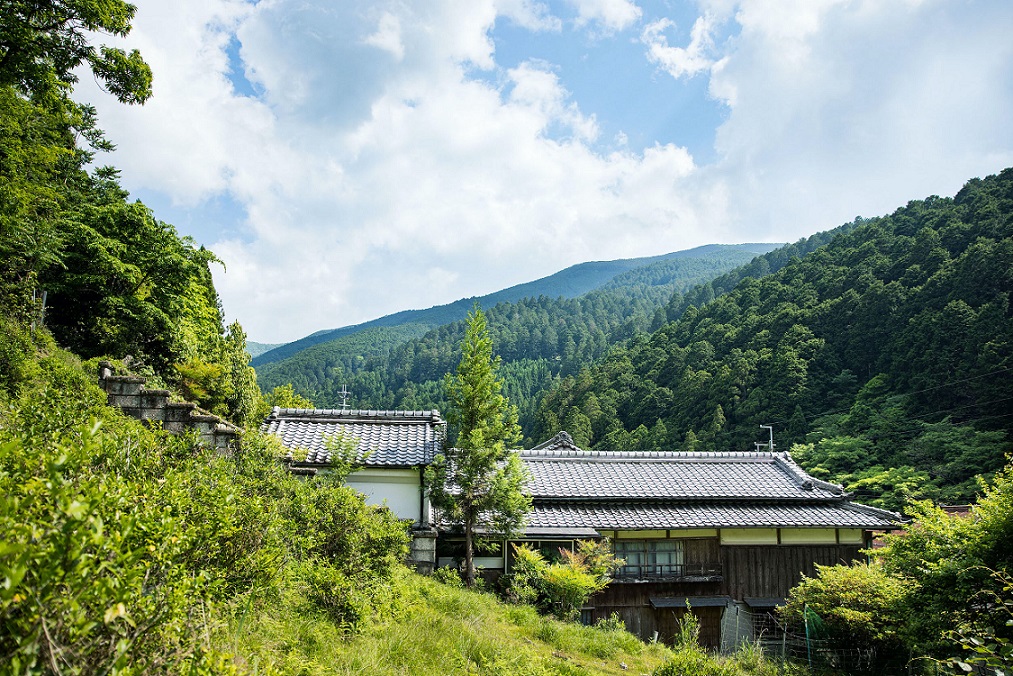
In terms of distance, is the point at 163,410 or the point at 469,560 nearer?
the point at 163,410

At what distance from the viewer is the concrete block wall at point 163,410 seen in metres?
7.80

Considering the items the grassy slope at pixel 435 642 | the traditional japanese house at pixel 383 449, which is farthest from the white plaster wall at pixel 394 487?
the grassy slope at pixel 435 642

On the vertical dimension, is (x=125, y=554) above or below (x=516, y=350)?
below

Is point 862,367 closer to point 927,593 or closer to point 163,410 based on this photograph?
point 927,593

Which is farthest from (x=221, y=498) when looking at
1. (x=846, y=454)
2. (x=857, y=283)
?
(x=857, y=283)

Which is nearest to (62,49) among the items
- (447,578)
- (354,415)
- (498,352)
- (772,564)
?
(354,415)

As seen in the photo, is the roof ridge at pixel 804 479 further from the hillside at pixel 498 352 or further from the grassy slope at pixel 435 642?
the hillside at pixel 498 352

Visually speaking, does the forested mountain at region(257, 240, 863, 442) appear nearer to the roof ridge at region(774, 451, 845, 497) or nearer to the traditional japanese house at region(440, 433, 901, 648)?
the roof ridge at region(774, 451, 845, 497)

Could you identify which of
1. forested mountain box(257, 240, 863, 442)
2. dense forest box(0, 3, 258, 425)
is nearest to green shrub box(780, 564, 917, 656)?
dense forest box(0, 3, 258, 425)

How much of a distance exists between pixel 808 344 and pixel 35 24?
144ft

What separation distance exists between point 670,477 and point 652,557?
3.32m

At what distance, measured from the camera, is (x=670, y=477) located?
18.1 meters

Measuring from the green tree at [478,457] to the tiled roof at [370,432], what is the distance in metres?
0.74

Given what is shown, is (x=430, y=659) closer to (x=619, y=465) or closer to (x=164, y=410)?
(x=164, y=410)
